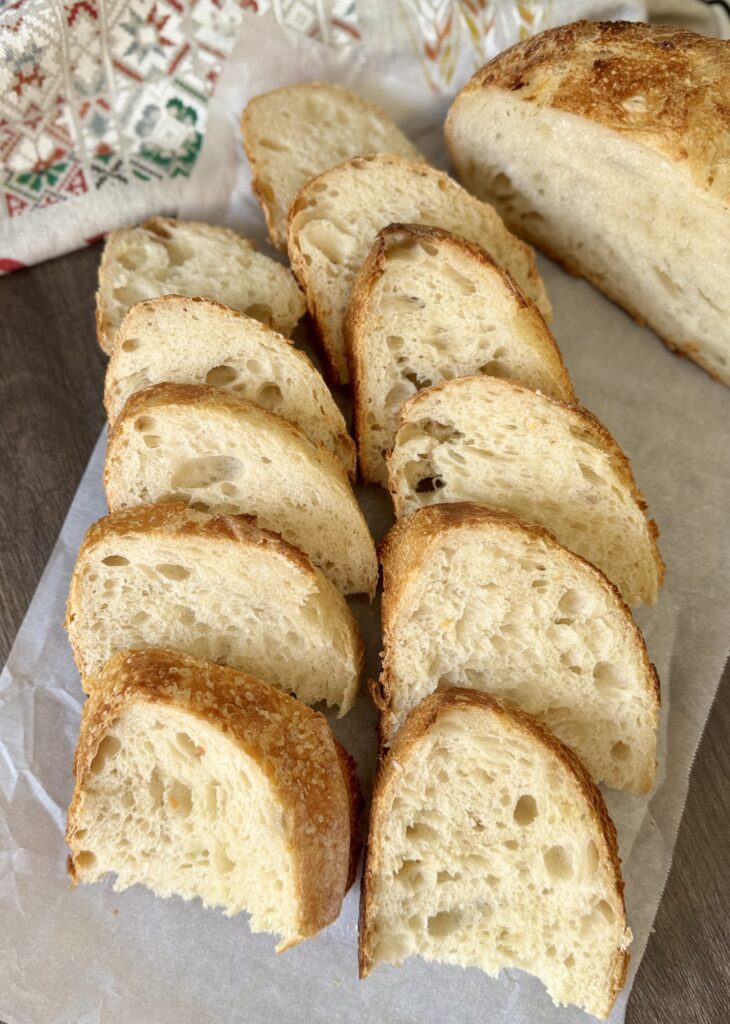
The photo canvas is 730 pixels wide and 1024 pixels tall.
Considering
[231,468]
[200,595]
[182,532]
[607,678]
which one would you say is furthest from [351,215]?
[607,678]

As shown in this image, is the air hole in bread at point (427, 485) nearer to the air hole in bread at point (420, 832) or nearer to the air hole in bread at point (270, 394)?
the air hole in bread at point (270, 394)

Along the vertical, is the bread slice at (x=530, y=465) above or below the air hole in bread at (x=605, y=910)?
above

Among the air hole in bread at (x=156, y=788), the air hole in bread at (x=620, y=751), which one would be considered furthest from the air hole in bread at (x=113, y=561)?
the air hole in bread at (x=620, y=751)

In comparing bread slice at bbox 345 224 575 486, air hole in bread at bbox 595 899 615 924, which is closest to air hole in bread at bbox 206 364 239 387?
bread slice at bbox 345 224 575 486

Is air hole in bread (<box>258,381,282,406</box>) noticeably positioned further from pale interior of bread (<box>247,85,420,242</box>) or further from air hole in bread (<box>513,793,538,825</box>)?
air hole in bread (<box>513,793,538,825</box>)

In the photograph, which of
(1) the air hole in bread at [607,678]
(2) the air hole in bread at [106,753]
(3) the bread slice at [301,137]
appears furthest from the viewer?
(3) the bread slice at [301,137]

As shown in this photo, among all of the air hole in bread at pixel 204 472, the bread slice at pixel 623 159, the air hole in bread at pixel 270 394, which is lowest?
the air hole in bread at pixel 204 472
